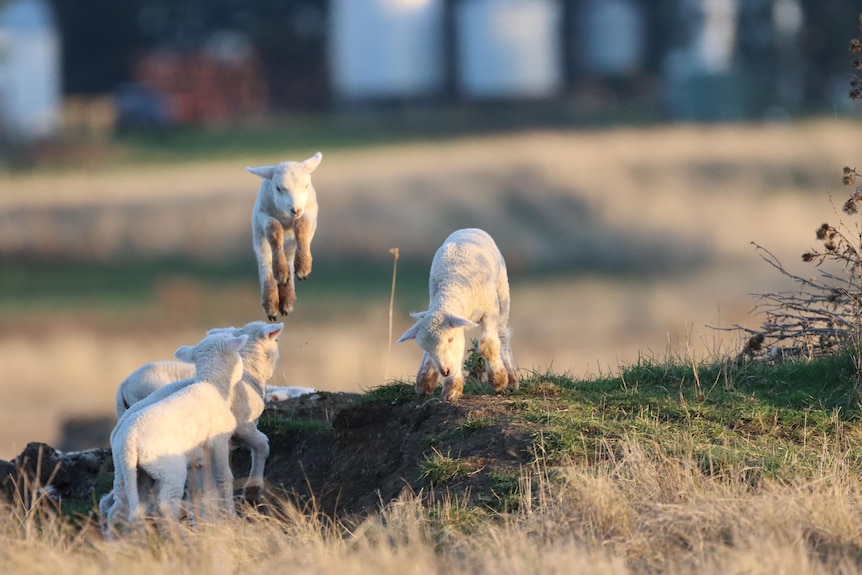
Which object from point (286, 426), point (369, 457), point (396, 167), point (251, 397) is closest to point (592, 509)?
point (369, 457)

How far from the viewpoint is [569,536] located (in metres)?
8.16

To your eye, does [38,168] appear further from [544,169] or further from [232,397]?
[232,397]

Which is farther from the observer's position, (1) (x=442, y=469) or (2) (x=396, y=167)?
(2) (x=396, y=167)

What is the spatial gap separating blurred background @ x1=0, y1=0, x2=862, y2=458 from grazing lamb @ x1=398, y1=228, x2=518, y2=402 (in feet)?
3.85

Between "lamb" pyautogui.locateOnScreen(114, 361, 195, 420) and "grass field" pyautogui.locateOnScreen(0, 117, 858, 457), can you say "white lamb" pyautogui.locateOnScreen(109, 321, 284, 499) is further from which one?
"grass field" pyautogui.locateOnScreen(0, 117, 858, 457)

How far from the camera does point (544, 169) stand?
122 feet

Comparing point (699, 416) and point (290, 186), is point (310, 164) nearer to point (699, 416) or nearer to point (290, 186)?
point (290, 186)

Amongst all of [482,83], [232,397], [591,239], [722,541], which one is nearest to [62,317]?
[591,239]

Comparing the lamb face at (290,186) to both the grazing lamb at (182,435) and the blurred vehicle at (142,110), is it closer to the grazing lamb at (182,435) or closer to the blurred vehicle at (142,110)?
the grazing lamb at (182,435)

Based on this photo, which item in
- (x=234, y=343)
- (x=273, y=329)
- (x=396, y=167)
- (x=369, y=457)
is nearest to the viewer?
(x=234, y=343)

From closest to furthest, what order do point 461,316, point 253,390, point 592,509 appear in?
point 592,509 < point 461,316 < point 253,390

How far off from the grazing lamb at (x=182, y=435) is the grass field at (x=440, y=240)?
15008mm

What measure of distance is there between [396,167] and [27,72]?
24.0m

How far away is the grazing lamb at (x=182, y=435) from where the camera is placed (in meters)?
8.73
